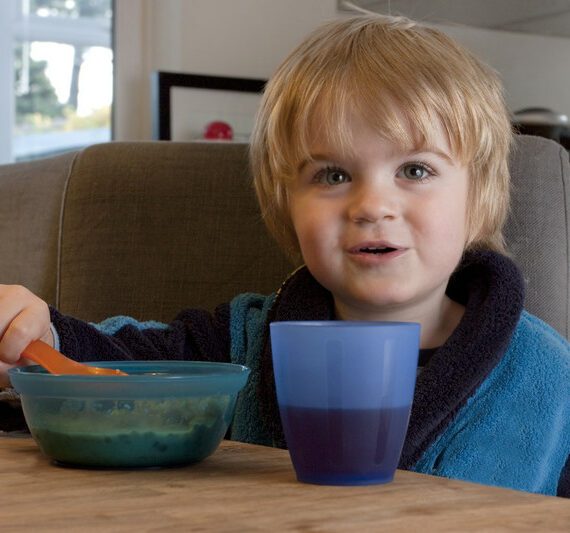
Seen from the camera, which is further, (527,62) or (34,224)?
(527,62)

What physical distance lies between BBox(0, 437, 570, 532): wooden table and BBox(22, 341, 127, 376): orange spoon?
0.11 meters

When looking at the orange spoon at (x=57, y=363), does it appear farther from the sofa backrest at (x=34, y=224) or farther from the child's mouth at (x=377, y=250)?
the sofa backrest at (x=34, y=224)

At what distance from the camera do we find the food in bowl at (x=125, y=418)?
0.68 meters

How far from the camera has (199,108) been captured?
127 inches

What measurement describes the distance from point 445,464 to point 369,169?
288mm

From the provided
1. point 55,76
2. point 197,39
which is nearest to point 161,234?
point 197,39

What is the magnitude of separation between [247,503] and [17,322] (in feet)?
1.21

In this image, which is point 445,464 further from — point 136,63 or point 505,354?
point 136,63

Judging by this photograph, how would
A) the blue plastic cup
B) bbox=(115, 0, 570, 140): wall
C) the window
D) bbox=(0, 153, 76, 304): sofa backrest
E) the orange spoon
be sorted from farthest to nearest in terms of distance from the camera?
the window → bbox=(115, 0, 570, 140): wall → bbox=(0, 153, 76, 304): sofa backrest → the orange spoon → the blue plastic cup

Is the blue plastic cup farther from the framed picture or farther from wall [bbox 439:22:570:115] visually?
wall [bbox 439:22:570:115]

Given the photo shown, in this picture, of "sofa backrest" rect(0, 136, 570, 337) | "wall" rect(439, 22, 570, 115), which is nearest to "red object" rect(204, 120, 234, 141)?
"wall" rect(439, 22, 570, 115)

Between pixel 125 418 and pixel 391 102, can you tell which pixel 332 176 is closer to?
pixel 391 102

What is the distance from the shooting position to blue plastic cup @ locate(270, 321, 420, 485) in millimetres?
612

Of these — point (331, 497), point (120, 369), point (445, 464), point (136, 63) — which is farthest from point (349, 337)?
point (136, 63)
